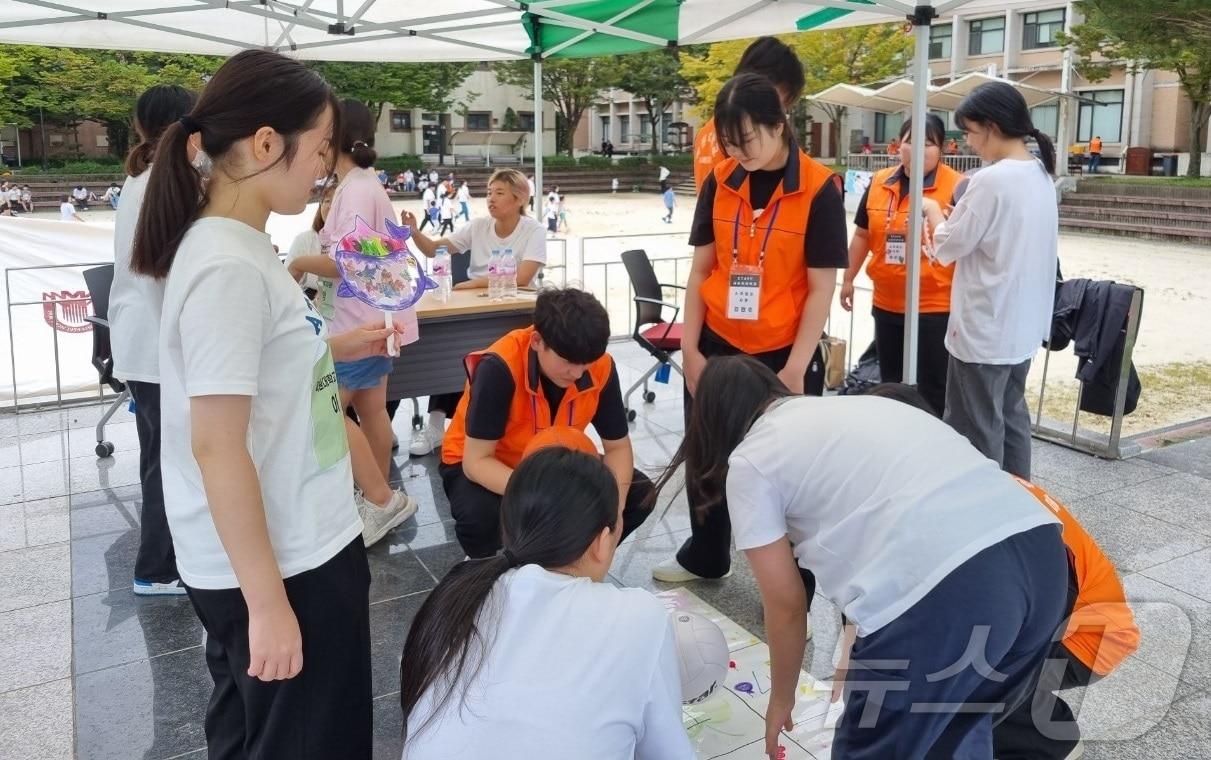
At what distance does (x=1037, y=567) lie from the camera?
1.43 metres

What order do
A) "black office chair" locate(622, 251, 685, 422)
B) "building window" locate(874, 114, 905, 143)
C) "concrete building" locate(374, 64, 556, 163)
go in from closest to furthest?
"black office chair" locate(622, 251, 685, 422) < "building window" locate(874, 114, 905, 143) < "concrete building" locate(374, 64, 556, 163)


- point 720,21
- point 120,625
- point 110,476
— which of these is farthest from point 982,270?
point 110,476

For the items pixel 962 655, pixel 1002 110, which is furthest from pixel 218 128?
pixel 1002 110

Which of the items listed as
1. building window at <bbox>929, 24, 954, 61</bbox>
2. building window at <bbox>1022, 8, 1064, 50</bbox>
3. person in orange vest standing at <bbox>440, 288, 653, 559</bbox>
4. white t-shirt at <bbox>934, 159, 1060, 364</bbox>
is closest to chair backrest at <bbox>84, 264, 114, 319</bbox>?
person in orange vest standing at <bbox>440, 288, 653, 559</bbox>

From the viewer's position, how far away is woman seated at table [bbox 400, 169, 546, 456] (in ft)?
14.2

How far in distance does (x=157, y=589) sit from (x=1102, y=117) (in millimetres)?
33919

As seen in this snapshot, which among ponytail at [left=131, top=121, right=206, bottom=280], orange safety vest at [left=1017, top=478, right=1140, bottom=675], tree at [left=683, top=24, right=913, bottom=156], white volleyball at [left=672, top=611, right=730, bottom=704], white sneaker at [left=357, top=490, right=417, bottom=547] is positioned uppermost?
tree at [left=683, top=24, right=913, bottom=156]

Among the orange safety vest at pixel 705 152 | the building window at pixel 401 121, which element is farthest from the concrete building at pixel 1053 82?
the orange safety vest at pixel 705 152

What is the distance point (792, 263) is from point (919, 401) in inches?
27.8

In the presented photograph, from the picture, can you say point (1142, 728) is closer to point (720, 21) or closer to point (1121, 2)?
point (720, 21)

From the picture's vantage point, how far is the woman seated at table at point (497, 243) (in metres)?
4.32

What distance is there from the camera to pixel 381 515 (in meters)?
3.42

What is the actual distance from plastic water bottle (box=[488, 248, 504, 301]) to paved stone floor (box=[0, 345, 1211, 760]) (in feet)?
2.70

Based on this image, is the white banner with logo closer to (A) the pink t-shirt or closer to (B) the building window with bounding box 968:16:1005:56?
(A) the pink t-shirt
